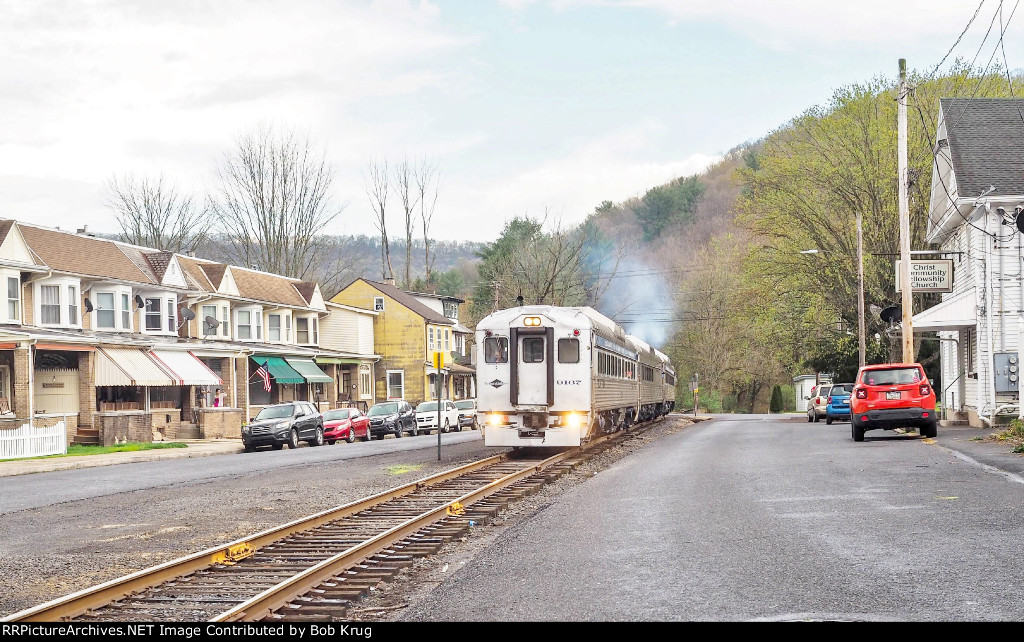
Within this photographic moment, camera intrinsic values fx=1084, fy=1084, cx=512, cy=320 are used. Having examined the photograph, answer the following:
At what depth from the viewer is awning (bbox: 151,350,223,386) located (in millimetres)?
38956

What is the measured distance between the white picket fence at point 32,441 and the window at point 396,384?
31968mm

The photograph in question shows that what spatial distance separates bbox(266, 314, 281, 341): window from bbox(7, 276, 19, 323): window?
57.5 feet

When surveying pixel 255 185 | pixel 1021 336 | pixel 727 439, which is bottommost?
pixel 727 439

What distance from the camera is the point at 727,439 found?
99.0 feet

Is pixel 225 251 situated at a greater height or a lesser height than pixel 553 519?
greater

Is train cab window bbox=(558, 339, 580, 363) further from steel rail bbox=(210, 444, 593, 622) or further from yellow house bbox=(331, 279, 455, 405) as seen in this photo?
yellow house bbox=(331, 279, 455, 405)

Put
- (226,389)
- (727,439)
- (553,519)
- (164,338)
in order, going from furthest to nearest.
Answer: (226,389) → (164,338) → (727,439) → (553,519)

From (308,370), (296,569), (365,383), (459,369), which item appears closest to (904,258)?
(296,569)

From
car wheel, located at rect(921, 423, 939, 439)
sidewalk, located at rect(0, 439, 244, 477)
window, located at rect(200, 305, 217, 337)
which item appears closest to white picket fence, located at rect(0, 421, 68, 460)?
sidewalk, located at rect(0, 439, 244, 477)

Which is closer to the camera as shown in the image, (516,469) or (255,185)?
(516,469)

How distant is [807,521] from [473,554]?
376 centimetres

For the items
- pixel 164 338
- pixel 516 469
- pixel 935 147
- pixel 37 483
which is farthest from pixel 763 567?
pixel 164 338

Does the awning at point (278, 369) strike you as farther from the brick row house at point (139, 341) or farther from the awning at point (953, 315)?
the awning at point (953, 315)

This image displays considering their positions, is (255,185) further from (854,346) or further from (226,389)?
(854,346)
